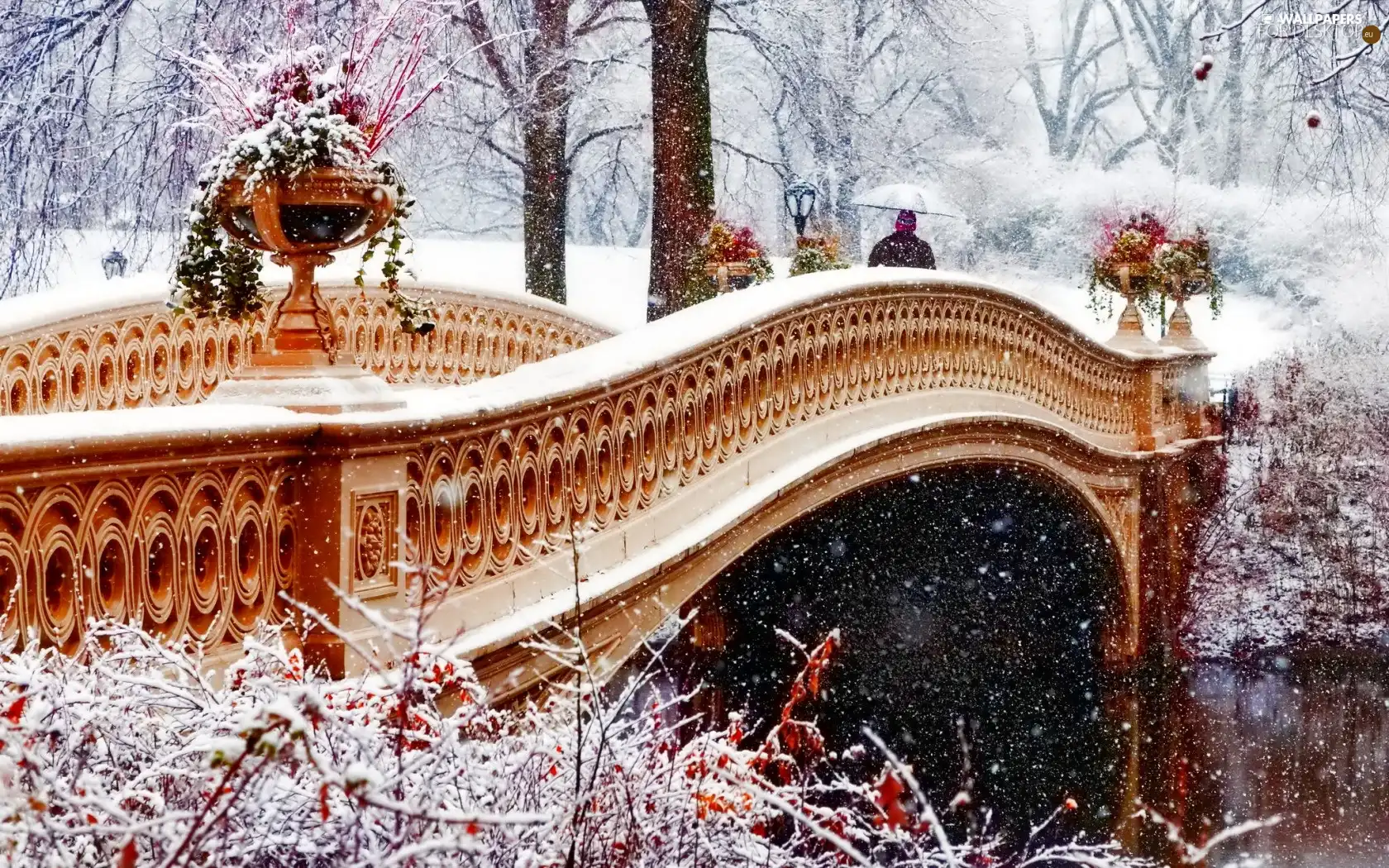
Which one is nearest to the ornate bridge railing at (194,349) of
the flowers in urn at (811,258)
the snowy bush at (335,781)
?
the flowers in urn at (811,258)

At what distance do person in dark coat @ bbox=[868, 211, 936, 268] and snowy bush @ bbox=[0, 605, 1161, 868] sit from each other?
960cm

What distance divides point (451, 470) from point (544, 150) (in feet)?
45.4

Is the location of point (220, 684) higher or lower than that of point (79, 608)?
lower

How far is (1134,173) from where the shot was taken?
3064 cm

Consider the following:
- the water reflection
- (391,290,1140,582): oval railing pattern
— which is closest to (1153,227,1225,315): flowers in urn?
the water reflection

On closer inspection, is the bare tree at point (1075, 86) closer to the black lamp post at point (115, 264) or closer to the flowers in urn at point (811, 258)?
the flowers in urn at point (811, 258)

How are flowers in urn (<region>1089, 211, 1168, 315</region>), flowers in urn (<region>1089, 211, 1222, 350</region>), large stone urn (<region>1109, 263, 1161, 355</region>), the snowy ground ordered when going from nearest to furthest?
large stone urn (<region>1109, 263, 1161, 355</region>) < flowers in urn (<region>1089, 211, 1222, 350</region>) < flowers in urn (<region>1089, 211, 1168, 315</region>) < the snowy ground

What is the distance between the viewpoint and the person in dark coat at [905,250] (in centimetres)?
1291

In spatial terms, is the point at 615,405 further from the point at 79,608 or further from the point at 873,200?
the point at 873,200

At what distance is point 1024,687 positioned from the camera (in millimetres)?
16859

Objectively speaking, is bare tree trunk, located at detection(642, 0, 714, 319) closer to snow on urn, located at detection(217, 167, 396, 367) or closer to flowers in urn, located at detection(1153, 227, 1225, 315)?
flowers in urn, located at detection(1153, 227, 1225, 315)

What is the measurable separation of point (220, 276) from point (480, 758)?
2.75 m

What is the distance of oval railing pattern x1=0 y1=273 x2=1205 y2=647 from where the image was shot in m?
3.52

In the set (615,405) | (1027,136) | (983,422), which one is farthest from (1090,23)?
(615,405)
